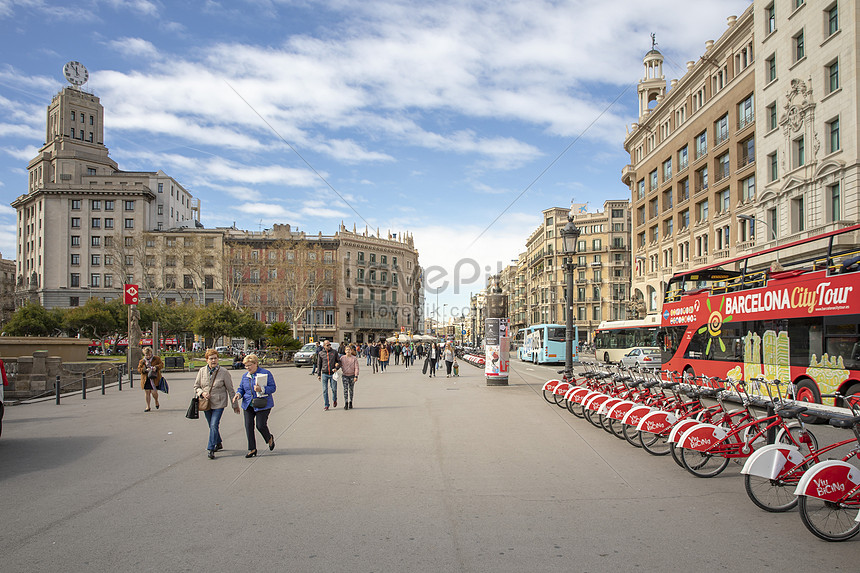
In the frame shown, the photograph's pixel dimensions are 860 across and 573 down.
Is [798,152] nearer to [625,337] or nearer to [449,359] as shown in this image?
[625,337]

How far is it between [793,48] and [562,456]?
1237 inches

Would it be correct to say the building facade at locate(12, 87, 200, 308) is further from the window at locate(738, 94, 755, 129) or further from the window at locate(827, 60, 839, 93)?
the window at locate(827, 60, 839, 93)

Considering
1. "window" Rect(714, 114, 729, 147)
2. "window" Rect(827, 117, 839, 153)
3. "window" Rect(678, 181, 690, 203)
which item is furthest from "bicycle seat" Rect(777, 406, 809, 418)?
"window" Rect(678, 181, 690, 203)

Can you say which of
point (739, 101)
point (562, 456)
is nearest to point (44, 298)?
point (739, 101)

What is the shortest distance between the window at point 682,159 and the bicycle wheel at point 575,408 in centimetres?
3877

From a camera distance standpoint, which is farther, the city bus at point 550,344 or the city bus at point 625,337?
the city bus at point 550,344

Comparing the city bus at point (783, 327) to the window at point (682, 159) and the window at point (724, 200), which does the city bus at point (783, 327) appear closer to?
the window at point (724, 200)

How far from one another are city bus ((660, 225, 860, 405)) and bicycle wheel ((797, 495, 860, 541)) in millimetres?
5940

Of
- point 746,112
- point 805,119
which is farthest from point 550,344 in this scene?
point 805,119

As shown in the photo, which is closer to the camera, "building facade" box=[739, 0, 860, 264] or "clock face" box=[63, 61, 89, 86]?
"building facade" box=[739, 0, 860, 264]

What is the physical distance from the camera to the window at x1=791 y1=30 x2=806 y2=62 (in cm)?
3067

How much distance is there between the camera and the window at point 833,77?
27.8 metres

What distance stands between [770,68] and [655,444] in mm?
32665

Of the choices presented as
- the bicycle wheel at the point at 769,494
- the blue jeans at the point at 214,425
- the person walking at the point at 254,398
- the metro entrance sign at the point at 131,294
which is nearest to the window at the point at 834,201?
the bicycle wheel at the point at 769,494
